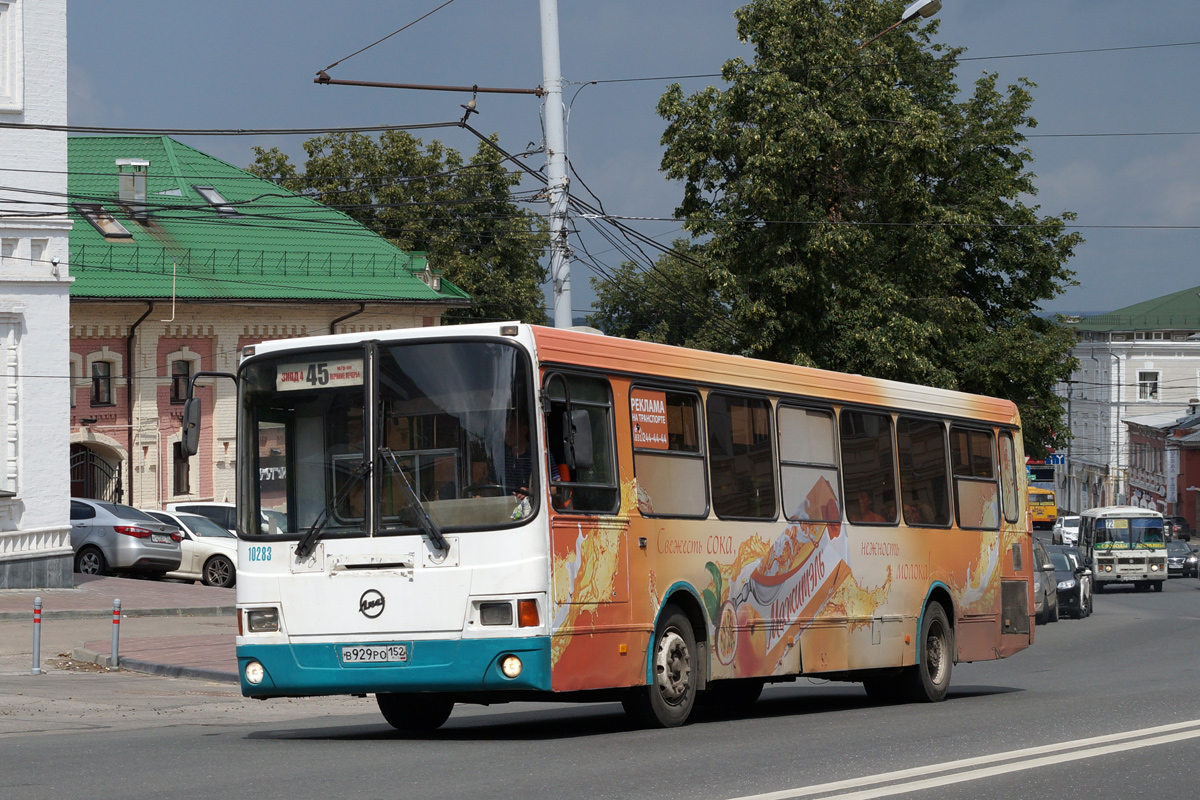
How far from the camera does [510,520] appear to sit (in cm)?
1030

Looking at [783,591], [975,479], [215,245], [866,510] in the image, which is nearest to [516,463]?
[783,591]

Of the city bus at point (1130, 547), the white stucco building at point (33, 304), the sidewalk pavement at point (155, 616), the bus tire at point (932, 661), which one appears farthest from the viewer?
the city bus at point (1130, 547)

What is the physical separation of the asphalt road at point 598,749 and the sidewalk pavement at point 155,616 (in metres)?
2.49

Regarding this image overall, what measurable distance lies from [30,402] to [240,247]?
2352 cm

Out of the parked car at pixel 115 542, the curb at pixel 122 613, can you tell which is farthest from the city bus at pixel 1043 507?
the curb at pixel 122 613

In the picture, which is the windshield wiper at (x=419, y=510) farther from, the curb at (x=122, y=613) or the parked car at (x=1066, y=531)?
the parked car at (x=1066, y=531)

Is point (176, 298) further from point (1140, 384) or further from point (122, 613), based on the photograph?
point (1140, 384)

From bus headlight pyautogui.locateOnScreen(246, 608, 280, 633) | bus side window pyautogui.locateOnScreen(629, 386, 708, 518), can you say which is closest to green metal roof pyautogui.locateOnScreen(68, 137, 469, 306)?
bus side window pyautogui.locateOnScreen(629, 386, 708, 518)

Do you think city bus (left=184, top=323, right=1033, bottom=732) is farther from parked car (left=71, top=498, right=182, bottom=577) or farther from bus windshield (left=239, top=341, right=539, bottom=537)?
parked car (left=71, top=498, right=182, bottom=577)

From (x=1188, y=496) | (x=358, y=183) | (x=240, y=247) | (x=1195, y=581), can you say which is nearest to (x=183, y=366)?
(x=240, y=247)

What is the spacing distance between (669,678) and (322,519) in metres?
2.76

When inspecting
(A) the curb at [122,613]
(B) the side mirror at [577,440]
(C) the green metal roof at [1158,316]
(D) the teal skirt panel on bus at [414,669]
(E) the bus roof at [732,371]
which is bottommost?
(A) the curb at [122,613]

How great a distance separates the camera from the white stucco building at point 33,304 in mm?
28422

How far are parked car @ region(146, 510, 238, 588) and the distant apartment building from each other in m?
80.1
